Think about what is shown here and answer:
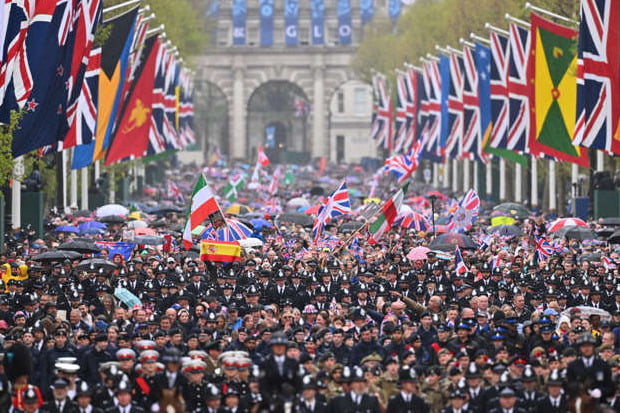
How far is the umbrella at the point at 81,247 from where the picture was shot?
36031 millimetres

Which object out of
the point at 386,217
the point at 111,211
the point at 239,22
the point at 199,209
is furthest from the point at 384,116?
the point at 199,209

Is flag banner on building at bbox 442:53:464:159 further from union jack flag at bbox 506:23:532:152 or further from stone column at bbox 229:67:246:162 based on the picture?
stone column at bbox 229:67:246:162

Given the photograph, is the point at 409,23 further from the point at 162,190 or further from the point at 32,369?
the point at 32,369

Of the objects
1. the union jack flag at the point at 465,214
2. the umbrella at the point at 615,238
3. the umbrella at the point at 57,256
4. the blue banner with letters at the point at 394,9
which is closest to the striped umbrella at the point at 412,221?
the union jack flag at the point at 465,214

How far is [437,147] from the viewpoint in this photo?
Answer: 73938 mm

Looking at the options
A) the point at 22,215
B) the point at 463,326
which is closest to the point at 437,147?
the point at 22,215

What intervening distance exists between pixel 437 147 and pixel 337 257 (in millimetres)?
36813

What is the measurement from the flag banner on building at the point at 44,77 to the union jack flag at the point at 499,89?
66.2 feet

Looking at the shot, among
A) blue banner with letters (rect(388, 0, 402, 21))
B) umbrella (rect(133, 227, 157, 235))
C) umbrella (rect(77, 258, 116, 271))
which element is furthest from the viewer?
blue banner with letters (rect(388, 0, 402, 21))

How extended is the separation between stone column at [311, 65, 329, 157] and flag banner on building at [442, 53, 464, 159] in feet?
236

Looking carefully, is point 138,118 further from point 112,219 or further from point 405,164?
point 112,219

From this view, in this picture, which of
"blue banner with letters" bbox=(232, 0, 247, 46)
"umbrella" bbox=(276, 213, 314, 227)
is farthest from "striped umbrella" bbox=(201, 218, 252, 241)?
"blue banner with letters" bbox=(232, 0, 247, 46)

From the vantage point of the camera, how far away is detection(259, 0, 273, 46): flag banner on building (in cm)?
13612

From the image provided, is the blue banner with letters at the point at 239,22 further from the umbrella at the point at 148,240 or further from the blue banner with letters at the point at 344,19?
the umbrella at the point at 148,240
